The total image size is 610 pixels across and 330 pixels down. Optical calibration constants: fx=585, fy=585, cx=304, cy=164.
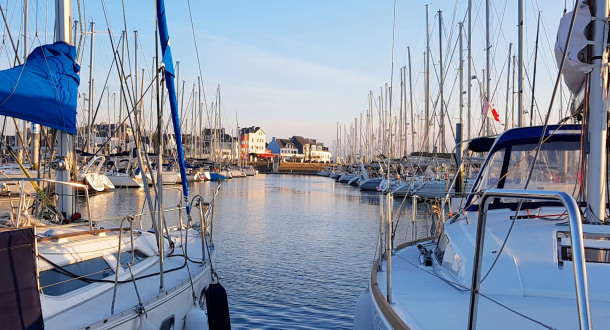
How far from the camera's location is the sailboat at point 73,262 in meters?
5.17

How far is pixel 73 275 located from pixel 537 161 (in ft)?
19.8

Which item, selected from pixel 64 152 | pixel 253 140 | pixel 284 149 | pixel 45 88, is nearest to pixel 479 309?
pixel 45 88

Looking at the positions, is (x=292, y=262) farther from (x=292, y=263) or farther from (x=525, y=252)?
(x=525, y=252)

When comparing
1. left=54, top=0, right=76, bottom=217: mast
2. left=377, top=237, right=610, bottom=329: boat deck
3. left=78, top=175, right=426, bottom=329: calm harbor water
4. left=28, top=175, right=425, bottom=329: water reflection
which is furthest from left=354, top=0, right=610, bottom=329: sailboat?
left=54, top=0, right=76, bottom=217: mast

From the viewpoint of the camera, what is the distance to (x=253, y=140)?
143875 mm

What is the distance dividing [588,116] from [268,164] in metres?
121

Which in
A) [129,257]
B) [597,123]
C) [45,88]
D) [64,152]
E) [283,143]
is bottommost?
[129,257]

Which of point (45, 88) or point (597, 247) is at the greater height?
point (45, 88)

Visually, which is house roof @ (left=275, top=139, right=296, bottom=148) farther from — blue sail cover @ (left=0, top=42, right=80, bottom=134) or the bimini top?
the bimini top

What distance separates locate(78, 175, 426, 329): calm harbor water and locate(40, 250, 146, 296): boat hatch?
121 cm

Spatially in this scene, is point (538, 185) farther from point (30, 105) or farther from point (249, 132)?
point (249, 132)

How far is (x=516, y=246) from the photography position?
5.87 metres

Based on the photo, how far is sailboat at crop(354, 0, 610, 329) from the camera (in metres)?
4.81

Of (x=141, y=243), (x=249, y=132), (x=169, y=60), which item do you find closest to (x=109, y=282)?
(x=141, y=243)
